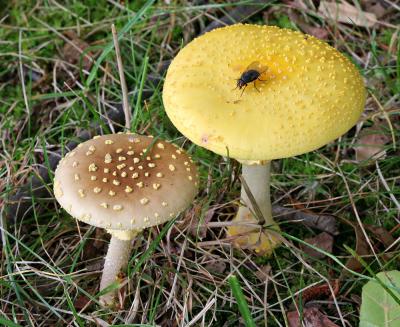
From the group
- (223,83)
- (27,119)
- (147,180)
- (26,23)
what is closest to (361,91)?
(223,83)

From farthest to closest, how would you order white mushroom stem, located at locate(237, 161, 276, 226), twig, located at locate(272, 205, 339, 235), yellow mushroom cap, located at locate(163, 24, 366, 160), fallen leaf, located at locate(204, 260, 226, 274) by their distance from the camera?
twig, located at locate(272, 205, 339, 235) < fallen leaf, located at locate(204, 260, 226, 274) < white mushroom stem, located at locate(237, 161, 276, 226) < yellow mushroom cap, located at locate(163, 24, 366, 160)

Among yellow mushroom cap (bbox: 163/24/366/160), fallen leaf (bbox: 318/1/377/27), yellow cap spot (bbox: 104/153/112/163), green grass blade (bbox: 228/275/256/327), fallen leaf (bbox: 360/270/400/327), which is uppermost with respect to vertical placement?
yellow mushroom cap (bbox: 163/24/366/160)

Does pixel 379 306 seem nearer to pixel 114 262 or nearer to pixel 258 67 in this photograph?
pixel 258 67

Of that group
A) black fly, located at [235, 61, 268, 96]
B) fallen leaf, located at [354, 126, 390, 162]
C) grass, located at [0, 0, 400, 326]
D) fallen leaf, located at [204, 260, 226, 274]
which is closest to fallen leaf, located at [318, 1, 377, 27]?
grass, located at [0, 0, 400, 326]

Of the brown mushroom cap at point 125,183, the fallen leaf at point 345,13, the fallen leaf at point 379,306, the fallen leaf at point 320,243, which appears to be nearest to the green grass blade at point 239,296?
the brown mushroom cap at point 125,183

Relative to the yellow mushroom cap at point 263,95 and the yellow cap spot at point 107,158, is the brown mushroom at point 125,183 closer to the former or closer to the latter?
→ the yellow cap spot at point 107,158

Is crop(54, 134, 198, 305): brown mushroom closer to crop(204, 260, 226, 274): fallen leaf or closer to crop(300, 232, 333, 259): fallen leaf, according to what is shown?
crop(204, 260, 226, 274): fallen leaf
